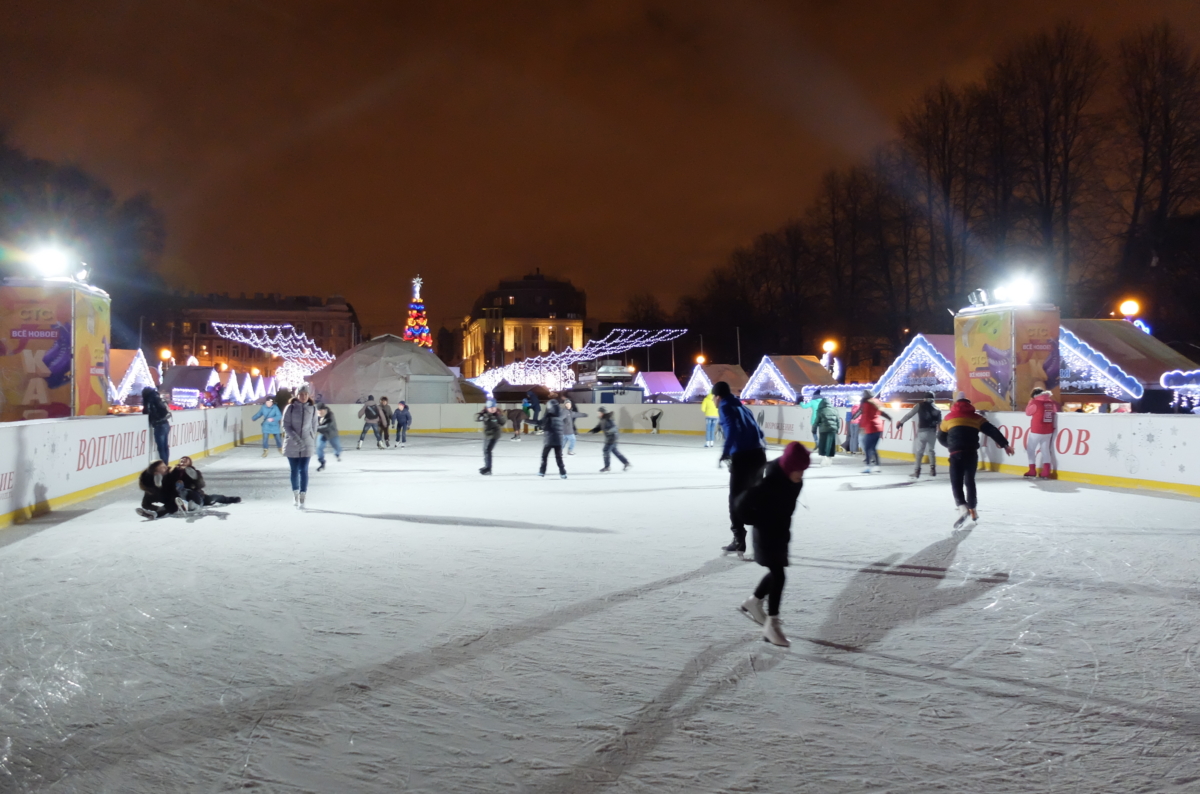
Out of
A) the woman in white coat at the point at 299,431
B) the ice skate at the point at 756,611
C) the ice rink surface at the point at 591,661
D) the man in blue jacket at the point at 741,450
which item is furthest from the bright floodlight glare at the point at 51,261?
the ice skate at the point at 756,611

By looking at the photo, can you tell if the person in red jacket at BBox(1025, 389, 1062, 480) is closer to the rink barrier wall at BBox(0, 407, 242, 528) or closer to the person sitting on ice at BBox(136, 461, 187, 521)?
the person sitting on ice at BBox(136, 461, 187, 521)

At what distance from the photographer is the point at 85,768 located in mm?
3268

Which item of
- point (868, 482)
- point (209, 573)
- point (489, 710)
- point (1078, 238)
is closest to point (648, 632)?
point (489, 710)

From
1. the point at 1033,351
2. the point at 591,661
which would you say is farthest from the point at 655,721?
the point at 1033,351

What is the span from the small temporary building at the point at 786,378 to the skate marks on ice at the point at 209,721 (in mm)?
25469

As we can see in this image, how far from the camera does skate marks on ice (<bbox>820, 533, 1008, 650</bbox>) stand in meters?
5.12

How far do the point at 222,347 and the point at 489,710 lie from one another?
103550 millimetres

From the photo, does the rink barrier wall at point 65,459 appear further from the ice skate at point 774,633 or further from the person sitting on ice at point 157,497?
the ice skate at point 774,633

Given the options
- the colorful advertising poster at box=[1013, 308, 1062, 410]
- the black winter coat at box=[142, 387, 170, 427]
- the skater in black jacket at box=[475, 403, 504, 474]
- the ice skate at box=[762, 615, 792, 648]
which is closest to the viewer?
the ice skate at box=[762, 615, 792, 648]

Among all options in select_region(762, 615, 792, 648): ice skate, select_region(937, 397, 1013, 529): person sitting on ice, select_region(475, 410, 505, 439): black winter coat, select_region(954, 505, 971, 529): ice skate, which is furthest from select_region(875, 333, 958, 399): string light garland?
select_region(762, 615, 792, 648): ice skate

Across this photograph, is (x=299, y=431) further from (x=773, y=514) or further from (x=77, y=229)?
(x=77, y=229)

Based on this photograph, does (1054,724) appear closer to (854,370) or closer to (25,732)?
(25,732)

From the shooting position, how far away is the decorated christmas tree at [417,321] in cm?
→ 5266

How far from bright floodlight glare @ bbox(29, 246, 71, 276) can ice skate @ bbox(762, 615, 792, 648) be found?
14348 mm
